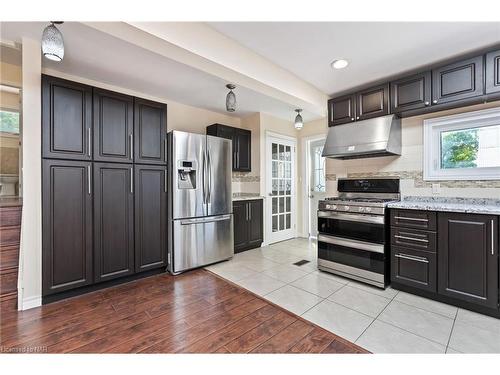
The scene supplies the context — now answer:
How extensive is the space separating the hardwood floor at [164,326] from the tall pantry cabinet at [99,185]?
313mm

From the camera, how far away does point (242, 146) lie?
419cm

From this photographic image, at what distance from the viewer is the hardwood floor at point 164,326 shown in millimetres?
1560

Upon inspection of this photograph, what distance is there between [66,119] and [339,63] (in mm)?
2868

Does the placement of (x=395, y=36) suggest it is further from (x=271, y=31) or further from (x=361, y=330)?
(x=361, y=330)

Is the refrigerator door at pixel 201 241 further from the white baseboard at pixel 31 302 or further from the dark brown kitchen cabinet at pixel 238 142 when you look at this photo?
the white baseboard at pixel 31 302

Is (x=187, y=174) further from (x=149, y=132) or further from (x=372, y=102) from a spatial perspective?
(x=372, y=102)

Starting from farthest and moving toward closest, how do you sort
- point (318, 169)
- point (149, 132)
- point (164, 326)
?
1. point (318, 169)
2. point (149, 132)
3. point (164, 326)

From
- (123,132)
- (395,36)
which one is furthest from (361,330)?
(123,132)

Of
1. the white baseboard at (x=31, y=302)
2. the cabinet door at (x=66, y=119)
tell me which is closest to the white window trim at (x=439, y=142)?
the cabinet door at (x=66, y=119)

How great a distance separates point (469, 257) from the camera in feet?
6.61

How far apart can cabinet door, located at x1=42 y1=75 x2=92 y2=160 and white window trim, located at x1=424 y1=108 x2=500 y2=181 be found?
3751 mm

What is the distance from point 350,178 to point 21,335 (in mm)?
3743

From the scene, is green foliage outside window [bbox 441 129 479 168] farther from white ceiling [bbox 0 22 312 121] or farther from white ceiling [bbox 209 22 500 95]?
white ceiling [bbox 0 22 312 121]

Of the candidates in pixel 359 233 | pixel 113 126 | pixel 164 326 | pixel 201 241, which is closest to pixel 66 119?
pixel 113 126
